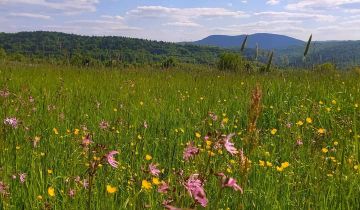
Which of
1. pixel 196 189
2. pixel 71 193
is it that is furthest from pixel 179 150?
pixel 196 189

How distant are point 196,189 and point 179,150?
2.28 metres

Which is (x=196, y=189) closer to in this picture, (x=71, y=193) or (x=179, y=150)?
(x=71, y=193)

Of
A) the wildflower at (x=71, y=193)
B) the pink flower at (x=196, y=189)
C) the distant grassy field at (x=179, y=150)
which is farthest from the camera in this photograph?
the wildflower at (x=71, y=193)

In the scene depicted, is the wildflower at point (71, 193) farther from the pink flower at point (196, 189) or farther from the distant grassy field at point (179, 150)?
the pink flower at point (196, 189)

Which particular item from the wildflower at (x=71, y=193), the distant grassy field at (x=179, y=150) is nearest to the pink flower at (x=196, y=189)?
the distant grassy field at (x=179, y=150)

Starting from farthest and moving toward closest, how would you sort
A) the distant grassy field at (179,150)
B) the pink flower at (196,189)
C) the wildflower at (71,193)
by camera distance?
the wildflower at (71,193) → the distant grassy field at (179,150) → the pink flower at (196,189)

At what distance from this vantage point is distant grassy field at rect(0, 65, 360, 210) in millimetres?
1830

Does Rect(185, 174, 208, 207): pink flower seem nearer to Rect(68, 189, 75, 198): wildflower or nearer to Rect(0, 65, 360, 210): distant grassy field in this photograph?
Rect(0, 65, 360, 210): distant grassy field

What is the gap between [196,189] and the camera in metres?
1.13

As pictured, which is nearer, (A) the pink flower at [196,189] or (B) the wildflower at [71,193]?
(A) the pink flower at [196,189]

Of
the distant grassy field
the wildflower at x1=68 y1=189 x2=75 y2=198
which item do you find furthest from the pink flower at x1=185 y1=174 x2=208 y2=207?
the wildflower at x1=68 y1=189 x2=75 y2=198

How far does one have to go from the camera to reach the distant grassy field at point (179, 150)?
1830mm

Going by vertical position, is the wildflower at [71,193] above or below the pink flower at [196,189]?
below

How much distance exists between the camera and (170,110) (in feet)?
15.7
